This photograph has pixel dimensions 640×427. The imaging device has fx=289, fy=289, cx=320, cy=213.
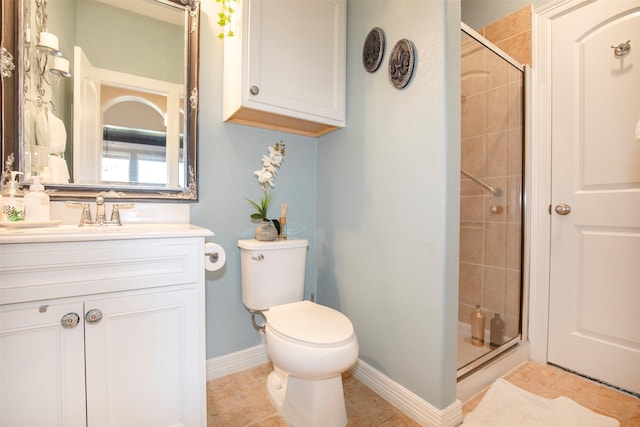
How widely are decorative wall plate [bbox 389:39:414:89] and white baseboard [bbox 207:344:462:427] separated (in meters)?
1.43

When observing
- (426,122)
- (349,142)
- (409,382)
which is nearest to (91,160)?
(349,142)

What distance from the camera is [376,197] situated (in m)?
1.51

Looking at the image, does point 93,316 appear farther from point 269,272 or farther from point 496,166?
point 496,166

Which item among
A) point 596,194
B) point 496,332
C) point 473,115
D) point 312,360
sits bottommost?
point 496,332

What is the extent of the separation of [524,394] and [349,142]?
1585mm

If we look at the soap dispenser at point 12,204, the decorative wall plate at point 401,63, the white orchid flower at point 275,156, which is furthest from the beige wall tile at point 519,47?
the soap dispenser at point 12,204

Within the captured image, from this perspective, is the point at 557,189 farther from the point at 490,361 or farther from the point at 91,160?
the point at 91,160

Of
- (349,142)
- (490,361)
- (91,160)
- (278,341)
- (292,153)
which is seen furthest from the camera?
(292,153)

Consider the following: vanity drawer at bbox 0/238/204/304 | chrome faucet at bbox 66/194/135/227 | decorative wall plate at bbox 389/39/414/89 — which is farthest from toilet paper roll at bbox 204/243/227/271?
decorative wall plate at bbox 389/39/414/89

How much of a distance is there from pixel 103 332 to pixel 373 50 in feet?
5.49

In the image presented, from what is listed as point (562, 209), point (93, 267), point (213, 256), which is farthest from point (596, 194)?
point (93, 267)

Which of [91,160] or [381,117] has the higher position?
[381,117]

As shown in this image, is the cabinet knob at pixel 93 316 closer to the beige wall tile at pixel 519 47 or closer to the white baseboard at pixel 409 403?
the white baseboard at pixel 409 403

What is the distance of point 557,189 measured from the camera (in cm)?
169
